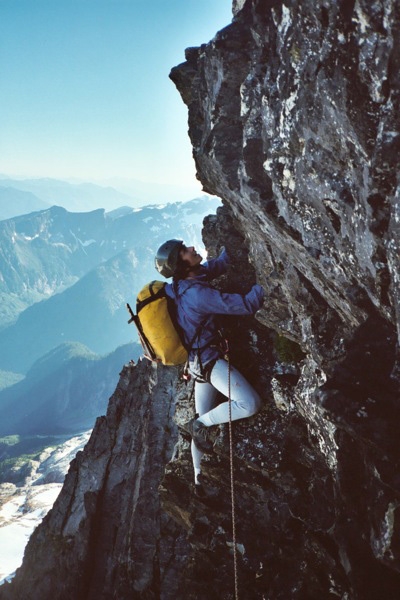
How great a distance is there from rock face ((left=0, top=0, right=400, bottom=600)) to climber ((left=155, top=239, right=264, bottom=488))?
30.5 inches

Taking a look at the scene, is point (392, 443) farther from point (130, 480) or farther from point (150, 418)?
point (130, 480)

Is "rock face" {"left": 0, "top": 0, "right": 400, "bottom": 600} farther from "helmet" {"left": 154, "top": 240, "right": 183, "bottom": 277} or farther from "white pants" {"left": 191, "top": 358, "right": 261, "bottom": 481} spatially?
"helmet" {"left": 154, "top": 240, "right": 183, "bottom": 277}

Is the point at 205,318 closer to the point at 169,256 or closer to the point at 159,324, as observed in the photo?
the point at 159,324

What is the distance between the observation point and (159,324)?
363 inches

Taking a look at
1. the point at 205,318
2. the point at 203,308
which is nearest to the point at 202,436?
the point at 205,318

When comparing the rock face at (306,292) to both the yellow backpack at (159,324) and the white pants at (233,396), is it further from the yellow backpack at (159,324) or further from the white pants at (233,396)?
the yellow backpack at (159,324)

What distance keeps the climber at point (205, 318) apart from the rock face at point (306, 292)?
2.55 ft

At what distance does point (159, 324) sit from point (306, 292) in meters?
3.58

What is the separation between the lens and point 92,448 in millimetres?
29438

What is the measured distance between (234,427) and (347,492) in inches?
154

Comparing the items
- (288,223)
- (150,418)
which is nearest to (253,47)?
(288,223)

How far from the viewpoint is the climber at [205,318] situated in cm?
845

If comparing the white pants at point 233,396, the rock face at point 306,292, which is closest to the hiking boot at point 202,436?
the rock face at point 306,292

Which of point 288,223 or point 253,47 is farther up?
point 253,47
